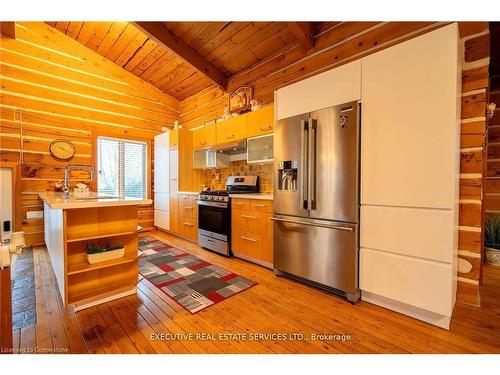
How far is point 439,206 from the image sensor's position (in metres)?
1.63

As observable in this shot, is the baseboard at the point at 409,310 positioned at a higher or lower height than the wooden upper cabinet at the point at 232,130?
lower

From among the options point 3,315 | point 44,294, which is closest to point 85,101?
point 44,294

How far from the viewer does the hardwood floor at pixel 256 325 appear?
149 cm

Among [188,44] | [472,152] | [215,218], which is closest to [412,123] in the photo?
[472,152]

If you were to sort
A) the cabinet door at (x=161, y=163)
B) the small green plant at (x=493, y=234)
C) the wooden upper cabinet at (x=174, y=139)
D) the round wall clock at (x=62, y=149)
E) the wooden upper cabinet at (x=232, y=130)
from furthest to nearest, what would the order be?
the cabinet door at (x=161, y=163)
the wooden upper cabinet at (x=174, y=139)
the round wall clock at (x=62, y=149)
the wooden upper cabinet at (x=232, y=130)
the small green plant at (x=493, y=234)

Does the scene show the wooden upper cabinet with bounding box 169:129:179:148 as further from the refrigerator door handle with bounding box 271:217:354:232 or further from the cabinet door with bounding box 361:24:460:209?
the cabinet door with bounding box 361:24:460:209

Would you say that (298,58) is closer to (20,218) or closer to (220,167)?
(220,167)

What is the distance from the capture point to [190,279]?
2.50 m

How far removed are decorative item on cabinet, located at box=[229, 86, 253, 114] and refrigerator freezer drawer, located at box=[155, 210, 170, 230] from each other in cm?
234

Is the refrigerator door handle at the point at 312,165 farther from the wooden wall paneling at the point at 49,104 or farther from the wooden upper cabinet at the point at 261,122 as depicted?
the wooden wall paneling at the point at 49,104

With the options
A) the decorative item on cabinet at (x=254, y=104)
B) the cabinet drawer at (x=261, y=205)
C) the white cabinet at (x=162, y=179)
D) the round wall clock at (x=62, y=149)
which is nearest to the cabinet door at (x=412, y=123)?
the cabinet drawer at (x=261, y=205)

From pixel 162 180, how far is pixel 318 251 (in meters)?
3.54

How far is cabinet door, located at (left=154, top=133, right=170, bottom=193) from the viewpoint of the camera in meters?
4.59

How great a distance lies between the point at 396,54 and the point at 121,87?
460cm
